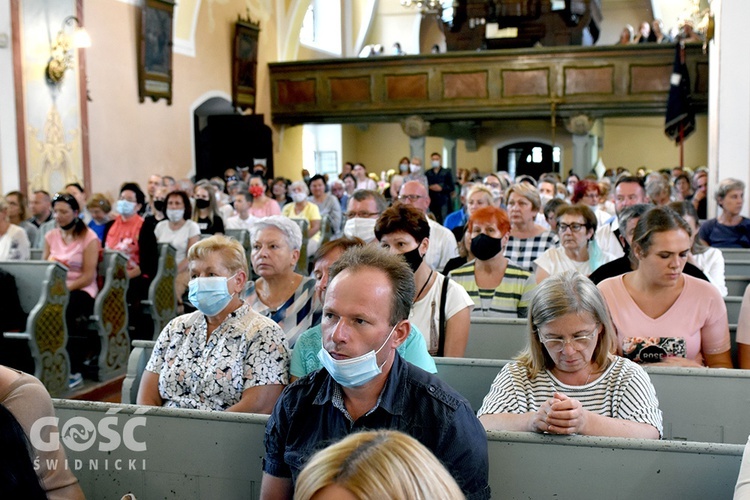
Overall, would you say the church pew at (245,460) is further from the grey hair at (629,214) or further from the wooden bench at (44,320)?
the wooden bench at (44,320)

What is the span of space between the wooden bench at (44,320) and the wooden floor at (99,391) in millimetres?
119

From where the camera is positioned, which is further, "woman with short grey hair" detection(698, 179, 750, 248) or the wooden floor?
"woman with short grey hair" detection(698, 179, 750, 248)

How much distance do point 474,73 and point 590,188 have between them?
8.75m

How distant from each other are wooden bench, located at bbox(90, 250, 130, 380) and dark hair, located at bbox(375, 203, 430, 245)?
123 inches

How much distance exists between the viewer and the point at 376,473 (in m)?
1.25

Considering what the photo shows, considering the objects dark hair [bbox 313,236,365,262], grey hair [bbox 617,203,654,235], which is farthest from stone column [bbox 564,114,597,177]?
dark hair [bbox 313,236,365,262]

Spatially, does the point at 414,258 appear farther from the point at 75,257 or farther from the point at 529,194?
the point at 75,257

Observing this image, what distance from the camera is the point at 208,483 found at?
2.51m

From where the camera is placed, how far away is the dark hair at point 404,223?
12.2 ft

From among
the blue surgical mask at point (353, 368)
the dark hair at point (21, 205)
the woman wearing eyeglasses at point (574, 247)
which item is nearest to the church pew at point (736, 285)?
the woman wearing eyeglasses at point (574, 247)

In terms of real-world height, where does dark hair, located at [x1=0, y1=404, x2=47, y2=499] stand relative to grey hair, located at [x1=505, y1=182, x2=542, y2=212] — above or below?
below

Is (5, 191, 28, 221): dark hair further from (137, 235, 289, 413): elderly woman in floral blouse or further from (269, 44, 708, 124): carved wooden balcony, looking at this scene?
(269, 44, 708, 124): carved wooden balcony

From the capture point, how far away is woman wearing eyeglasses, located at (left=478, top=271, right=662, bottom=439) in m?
2.48

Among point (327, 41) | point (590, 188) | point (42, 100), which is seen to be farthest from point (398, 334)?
point (327, 41)
